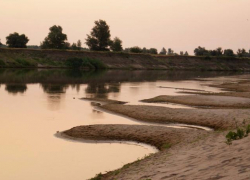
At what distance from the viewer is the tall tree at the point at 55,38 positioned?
120 meters

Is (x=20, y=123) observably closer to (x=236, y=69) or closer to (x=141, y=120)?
(x=141, y=120)

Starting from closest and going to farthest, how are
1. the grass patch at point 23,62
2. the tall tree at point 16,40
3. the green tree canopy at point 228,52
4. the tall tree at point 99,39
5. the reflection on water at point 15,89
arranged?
the reflection on water at point 15,89
the grass patch at point 23,62
the tall tree at point 16,40
the tall tree at point 99,39
the green tree canopy at point 228,52

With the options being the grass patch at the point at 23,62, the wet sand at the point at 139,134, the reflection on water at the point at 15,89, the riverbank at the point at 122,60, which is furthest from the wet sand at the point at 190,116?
the grass patch at the point at 23,62

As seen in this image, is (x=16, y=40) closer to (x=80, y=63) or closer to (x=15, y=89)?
(x=80, y=63)

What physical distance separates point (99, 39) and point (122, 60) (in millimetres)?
20665

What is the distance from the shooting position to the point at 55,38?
119938 mm

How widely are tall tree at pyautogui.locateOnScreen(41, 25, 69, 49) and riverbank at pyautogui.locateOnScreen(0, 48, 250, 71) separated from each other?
44.9ft

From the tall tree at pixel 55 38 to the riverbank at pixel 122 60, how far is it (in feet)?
44.9

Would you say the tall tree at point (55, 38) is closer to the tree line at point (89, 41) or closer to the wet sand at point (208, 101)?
the tree line at point (89, 41)

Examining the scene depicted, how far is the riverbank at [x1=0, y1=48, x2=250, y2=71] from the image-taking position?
93.3m

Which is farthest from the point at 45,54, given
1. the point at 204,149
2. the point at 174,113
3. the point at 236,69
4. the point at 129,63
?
the point at 204,149

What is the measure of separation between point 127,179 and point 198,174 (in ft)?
7.68

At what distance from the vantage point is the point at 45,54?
101875 millimetres

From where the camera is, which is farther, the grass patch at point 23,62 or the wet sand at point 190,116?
the grass patch at point 23,62
